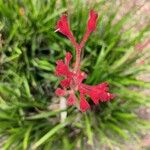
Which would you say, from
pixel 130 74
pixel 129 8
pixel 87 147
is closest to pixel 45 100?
pixel 87 147

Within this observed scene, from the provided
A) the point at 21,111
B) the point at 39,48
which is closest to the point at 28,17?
the point at 39,48

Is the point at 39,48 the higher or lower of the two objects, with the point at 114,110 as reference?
higher

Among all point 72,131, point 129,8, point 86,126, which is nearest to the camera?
point 86,126

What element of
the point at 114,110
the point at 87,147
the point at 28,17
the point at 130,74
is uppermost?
the point at 28,17

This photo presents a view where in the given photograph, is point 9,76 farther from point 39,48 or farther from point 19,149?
point 19,149

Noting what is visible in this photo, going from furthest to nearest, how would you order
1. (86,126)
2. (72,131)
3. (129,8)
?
(129,8) → (72,131) → (86,126)

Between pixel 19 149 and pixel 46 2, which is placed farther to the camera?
pixel 46 2

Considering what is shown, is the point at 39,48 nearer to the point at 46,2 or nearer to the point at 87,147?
the point at 46,2
